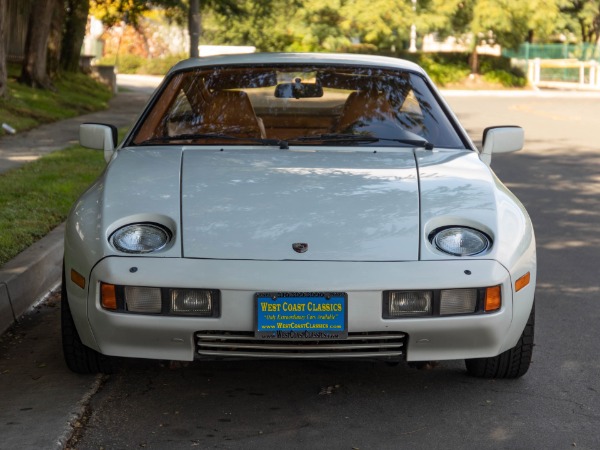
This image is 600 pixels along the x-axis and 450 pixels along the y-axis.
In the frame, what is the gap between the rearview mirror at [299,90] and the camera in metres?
6.13

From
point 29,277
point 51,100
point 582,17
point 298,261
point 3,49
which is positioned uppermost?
point 298,261

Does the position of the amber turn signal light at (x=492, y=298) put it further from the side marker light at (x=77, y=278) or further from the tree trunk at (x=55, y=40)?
the tree trunk at (x=55, y=40)

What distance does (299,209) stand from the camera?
456 centimetres

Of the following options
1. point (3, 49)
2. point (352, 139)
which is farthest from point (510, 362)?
point (3, 49)

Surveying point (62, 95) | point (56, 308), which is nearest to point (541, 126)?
point (62, 95)

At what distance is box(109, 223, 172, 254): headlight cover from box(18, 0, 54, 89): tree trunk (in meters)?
21.4

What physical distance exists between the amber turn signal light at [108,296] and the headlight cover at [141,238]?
6.2 inches

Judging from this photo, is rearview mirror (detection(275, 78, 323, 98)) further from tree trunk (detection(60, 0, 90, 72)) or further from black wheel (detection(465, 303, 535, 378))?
tree trunk (detection(60, 0, 90, 72))

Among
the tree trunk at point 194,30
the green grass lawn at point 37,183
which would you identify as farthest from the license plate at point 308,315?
the tree trunk at point 194,30

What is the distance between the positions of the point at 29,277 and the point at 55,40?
23041 millimetres

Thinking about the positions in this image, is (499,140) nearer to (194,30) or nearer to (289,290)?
(289,290)

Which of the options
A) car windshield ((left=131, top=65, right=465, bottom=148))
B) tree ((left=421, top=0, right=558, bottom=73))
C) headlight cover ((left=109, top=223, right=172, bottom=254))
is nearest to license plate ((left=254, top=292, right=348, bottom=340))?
headlight cover ((left=109, top=223, right=172, bottom=254))

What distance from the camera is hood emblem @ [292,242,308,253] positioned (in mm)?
4359

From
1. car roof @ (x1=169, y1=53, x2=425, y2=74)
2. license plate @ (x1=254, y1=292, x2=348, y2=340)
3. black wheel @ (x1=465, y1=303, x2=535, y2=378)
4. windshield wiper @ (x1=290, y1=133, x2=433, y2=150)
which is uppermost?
car roof @ (x1=169, y1=53, x2=425, y2=74)
